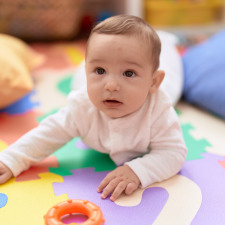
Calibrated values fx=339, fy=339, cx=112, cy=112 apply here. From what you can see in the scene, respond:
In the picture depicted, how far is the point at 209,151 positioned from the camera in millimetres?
925

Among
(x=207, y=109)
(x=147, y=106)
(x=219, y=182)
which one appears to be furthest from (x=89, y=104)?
(x=207, y=109)

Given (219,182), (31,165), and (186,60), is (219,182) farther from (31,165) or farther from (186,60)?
(186,60)

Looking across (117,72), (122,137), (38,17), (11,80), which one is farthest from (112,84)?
(38,17)

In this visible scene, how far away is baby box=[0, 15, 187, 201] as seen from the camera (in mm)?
715

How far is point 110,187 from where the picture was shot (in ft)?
2.38

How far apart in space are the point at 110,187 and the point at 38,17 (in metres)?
1.56

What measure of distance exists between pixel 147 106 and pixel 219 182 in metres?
0.24

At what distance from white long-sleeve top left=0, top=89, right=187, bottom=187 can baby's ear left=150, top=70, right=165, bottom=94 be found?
22mm

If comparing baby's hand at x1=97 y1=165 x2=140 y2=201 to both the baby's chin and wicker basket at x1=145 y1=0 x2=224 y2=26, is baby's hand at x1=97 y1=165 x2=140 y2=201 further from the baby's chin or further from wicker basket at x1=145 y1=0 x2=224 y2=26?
wicker basket at x1=145 y1=0 x2=224 y2=26

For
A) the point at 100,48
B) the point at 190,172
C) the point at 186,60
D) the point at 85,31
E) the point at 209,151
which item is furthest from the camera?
the point at 85,31

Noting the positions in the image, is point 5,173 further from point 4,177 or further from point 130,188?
point 130,188

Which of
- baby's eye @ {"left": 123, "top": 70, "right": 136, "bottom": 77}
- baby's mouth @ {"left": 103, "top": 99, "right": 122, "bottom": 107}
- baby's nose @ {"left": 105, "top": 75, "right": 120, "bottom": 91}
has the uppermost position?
baby's eye @ {"left": 123, "top": 70, "right": 136, "bottom": 77}

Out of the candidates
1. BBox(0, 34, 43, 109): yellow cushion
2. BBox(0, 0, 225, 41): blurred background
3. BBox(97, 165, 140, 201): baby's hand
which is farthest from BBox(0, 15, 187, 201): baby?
BBox(0, 0, 225, 41): blurred background

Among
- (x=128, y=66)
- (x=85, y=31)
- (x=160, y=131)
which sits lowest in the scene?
(x=85, y=31)
